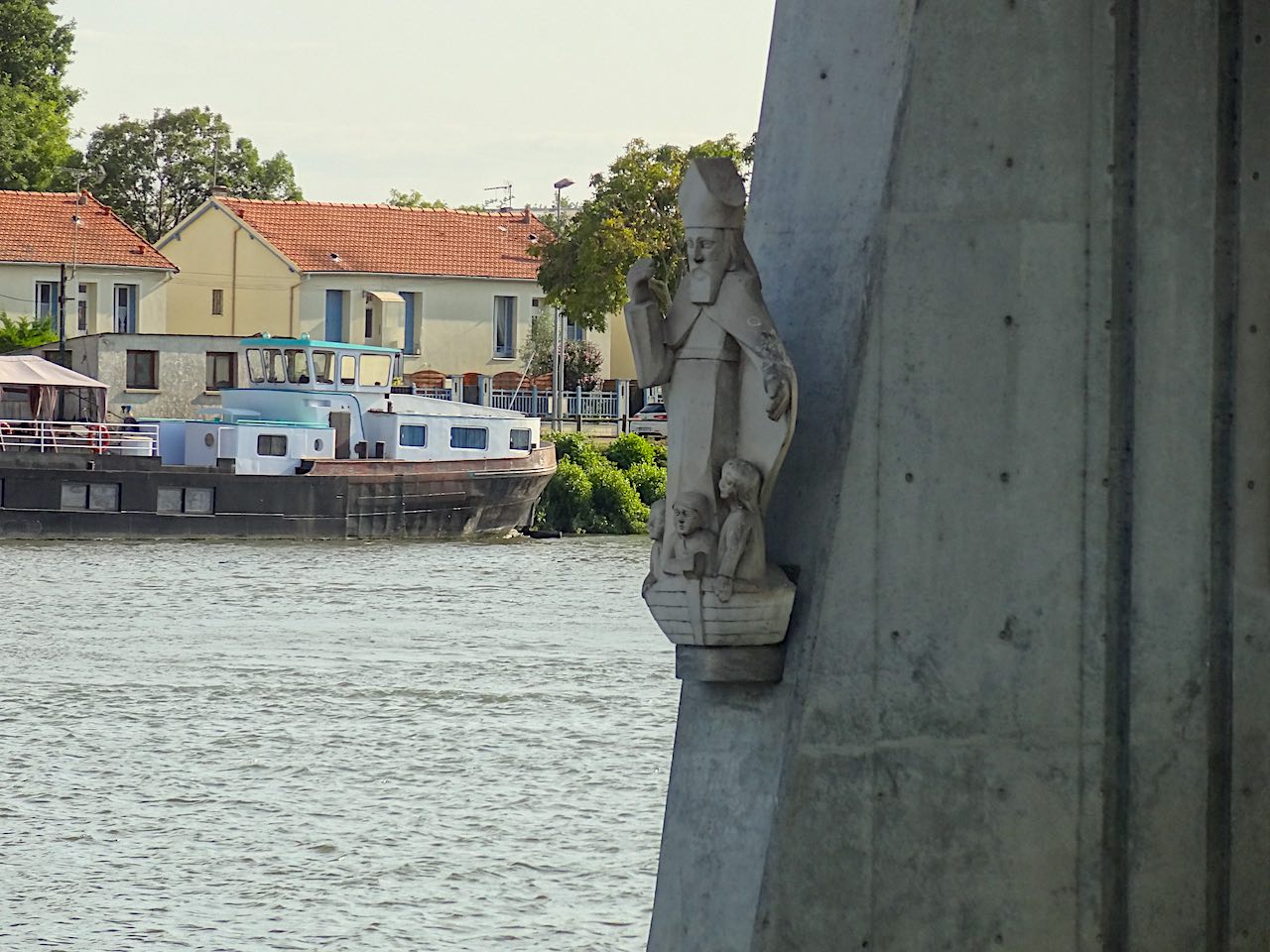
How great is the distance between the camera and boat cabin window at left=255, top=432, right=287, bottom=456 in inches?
1304

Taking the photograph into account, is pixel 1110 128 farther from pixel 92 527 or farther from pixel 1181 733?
pixel 92 527

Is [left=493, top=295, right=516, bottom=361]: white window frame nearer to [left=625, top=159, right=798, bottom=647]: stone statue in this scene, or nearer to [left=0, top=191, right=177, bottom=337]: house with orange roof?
[left=0, top=191, right=177, bottom=337]: house with orange roof

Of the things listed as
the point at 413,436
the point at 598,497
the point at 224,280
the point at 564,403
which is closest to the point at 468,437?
the point at 413,436

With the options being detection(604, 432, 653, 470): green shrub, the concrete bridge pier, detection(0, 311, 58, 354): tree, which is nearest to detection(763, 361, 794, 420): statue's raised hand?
the concrete bridge pier

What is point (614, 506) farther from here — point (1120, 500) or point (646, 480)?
point (1120, 500)

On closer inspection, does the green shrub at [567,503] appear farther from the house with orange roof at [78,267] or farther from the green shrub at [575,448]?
the house with orange roof at [78,267]

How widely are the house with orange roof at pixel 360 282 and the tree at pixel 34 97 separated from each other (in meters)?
5.40

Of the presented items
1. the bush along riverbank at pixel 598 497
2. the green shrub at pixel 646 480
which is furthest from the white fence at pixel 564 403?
the bush along riverbank at pixel 598 497

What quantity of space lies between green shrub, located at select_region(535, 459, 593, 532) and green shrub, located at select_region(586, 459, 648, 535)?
0.40ft

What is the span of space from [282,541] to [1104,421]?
28.3 m

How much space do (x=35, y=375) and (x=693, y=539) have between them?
109ft

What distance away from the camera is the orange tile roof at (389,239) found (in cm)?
5169

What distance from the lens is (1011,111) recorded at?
4.90m

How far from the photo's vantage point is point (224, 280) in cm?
5112
